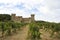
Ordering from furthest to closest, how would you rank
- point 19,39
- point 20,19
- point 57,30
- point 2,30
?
point 20,19 < point 2,30 < point 57,30 < point 19,39

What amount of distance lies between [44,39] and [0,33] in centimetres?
657

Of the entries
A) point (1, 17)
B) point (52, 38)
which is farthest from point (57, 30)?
point (1, 17)

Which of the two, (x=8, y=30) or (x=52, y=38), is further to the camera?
(x=8, y=30)

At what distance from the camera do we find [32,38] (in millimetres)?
13992

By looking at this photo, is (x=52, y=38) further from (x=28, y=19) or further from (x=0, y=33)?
(x=28, y=19)

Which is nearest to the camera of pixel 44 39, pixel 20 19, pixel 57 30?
pixel 44 39

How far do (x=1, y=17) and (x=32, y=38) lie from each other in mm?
50249

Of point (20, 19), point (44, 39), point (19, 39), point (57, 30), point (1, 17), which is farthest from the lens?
point (20, 19)

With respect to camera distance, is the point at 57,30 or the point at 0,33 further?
the point at 0,33

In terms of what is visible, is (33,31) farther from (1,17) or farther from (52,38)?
(1,17)

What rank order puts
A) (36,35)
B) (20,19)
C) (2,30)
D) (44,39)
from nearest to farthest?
(36,35) < (44,39) < (2,30) < (20,19)

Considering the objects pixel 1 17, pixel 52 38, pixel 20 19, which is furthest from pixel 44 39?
pixel 20 19

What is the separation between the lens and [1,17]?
6309 centimetres

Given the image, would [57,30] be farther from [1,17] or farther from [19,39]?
[1,17]
